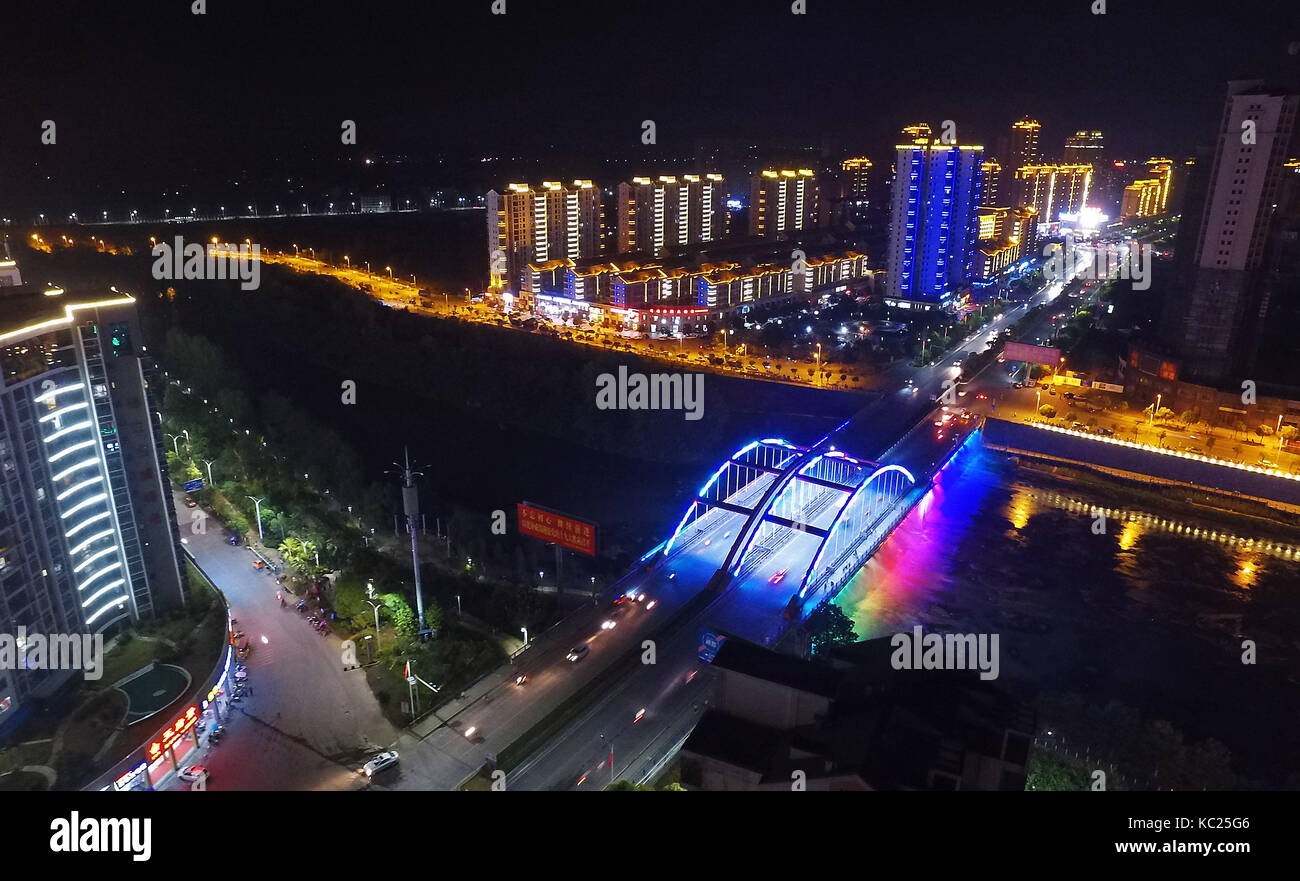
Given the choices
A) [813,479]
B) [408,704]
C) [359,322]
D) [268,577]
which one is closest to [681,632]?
[408,704]

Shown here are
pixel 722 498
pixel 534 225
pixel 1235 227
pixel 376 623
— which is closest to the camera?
pixel 376 623

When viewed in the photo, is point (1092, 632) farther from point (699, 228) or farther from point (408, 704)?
point (699, 228)

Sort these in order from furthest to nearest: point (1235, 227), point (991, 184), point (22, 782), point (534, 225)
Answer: point (991, 184) → point (534, 225) → point (1235, 227) → point (22, 782)

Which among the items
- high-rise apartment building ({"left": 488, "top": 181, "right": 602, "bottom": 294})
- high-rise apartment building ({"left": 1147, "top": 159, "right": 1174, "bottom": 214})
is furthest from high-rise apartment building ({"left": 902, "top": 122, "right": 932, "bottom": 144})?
high-rise apartment building ({"left": 1147, "top": 159, "right": 1174, "bottom": 214})

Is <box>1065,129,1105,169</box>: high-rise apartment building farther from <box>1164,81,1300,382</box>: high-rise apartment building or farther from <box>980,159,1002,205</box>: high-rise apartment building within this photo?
<box>1164,81,1300,382</box>: high-rise apartment building

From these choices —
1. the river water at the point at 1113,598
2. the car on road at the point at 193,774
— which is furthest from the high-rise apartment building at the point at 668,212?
the car on road at the point at 193,774

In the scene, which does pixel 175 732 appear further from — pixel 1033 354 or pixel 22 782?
pixel 1033 354

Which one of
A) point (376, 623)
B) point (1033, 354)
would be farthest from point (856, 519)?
point (1033, 354)

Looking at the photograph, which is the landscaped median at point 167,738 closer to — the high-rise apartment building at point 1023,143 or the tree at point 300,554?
the tree at point 300,554
